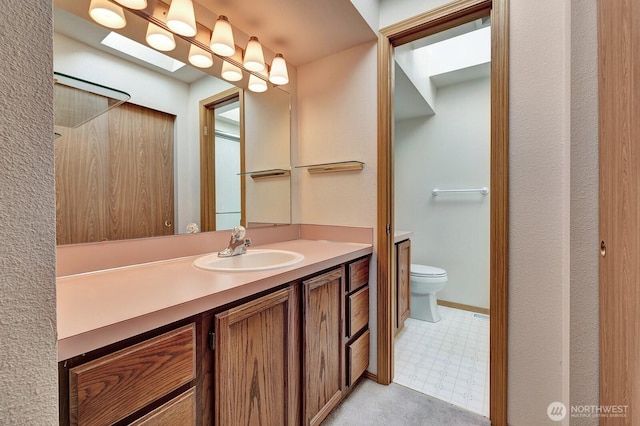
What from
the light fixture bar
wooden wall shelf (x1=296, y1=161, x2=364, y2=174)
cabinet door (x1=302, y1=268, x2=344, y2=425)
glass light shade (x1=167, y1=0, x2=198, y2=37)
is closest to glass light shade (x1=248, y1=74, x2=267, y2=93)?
the light fixture bar

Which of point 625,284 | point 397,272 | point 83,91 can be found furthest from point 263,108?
point 625,284

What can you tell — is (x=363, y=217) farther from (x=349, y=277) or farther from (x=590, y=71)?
(x=590, y=71)

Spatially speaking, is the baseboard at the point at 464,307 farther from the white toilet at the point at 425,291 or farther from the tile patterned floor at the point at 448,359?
the white toilet at the point at 425,291

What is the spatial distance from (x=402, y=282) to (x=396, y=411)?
97 cm

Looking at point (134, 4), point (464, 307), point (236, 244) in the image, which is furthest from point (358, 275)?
point (464, 307)

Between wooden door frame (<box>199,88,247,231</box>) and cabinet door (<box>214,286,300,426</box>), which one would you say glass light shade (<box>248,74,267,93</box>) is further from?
cabinet door (<box>214,286,300,426</box>)

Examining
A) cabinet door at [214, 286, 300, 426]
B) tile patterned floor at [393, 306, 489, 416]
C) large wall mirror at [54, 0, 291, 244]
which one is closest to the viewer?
cabinet door at [214, 286, 300, 426]

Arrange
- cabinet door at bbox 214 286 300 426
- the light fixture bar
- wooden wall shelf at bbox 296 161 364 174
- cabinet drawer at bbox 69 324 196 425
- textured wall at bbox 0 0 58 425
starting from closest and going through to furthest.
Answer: textured wall at bbox 0 0 58 425, cabinet drawer at bbox 69 324 196 425, cabinet door at bbox 214 286 300 426, the light fixture bar, wooden wall shelf at bbox 296 161 364 174

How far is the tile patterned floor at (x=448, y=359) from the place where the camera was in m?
1.61

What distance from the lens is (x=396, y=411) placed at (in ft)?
4.74

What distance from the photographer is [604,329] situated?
2.98 ft

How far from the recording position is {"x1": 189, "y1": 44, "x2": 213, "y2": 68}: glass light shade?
1.34 metres

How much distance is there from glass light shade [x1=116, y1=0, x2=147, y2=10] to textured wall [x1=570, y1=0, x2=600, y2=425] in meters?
1.70

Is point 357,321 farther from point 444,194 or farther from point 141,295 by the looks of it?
point 444,194
